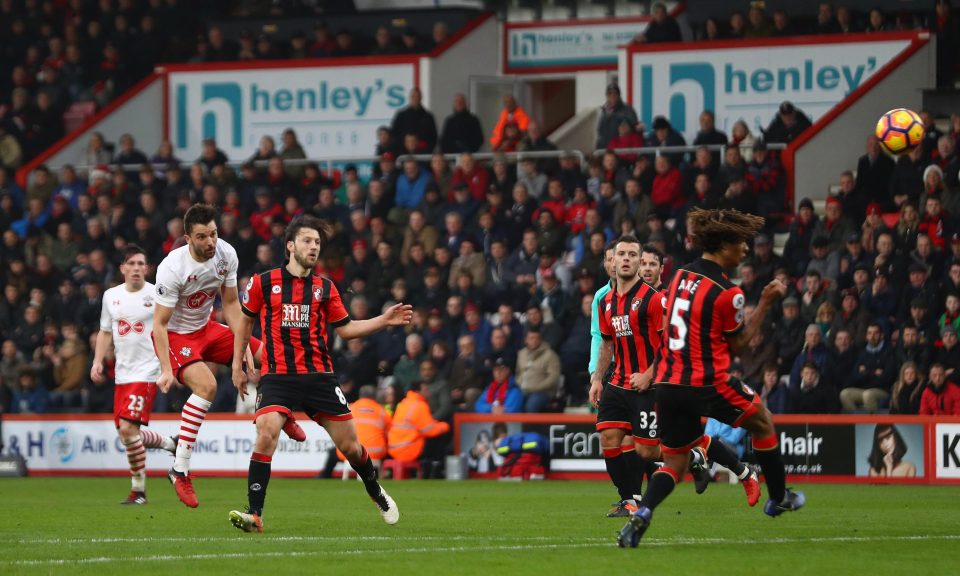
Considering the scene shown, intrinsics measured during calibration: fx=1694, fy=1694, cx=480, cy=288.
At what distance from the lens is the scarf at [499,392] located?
22281 mm

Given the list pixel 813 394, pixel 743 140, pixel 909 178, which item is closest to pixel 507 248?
pixel 743 140

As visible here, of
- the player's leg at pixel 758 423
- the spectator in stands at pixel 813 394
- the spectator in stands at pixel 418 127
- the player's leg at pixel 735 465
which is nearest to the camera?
the player's leg at pixel 758 423

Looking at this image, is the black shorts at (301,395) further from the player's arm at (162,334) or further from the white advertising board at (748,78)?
the white advertising board at (748,78)

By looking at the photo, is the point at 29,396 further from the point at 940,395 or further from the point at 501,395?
the point at 940,395

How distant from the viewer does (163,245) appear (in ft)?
88.8

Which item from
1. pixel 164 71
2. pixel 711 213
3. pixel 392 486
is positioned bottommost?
pixel 392 486

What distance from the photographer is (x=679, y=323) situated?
34.7ft

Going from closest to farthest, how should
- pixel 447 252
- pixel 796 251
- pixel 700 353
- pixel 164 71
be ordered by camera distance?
1. pixel 700 353
2. pixel 796 251
3. pixel 447 252
4. pixel 164 71

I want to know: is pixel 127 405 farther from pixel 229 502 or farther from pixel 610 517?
pixel 610 517

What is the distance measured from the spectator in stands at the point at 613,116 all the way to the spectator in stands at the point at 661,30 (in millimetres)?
1928

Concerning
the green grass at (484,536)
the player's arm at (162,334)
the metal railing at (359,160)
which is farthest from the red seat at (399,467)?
the player's arm at (162,334)

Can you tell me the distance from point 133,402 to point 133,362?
→ 0.43 m

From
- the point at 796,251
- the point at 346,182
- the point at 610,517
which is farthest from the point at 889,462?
the point at 346,182

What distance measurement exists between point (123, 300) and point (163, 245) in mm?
10822
